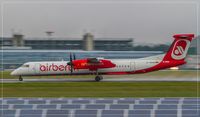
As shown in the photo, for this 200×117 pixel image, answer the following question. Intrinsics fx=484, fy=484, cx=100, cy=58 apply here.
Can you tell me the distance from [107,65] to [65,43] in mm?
50951

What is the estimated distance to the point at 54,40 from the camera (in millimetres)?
93000

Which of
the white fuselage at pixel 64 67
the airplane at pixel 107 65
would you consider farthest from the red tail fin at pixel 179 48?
the white fuselage at pixel 64 67

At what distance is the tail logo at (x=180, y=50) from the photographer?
45.2 m

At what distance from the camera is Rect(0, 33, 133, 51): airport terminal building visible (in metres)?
88.4

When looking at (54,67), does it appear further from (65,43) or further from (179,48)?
(65,43)

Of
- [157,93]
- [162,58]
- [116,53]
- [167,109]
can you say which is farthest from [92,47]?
[167,109]

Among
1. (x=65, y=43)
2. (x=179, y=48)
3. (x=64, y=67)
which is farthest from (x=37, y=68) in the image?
(x=65, y=43)

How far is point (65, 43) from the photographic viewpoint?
94.6m

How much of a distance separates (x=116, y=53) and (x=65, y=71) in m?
22.1

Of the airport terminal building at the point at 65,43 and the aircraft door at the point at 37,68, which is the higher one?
the airport terminal building at the point at 65,43

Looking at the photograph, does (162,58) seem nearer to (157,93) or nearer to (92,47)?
(157,93)

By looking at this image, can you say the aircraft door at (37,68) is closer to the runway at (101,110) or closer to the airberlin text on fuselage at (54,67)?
the airberlin text on fuselage at (54,67)

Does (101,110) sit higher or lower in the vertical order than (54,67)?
lower

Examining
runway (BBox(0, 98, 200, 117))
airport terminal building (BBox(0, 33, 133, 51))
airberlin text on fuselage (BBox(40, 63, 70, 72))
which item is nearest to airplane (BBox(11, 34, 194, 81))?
airberlin text on fuselage (BBox(40, 63, 70, 72))
